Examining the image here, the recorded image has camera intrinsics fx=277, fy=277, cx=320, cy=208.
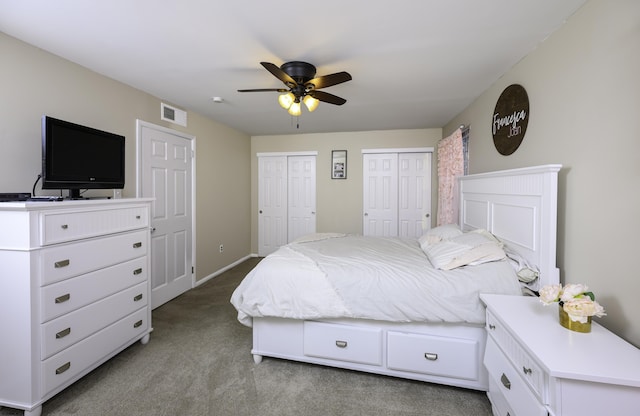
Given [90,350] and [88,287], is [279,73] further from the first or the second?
[90,350]

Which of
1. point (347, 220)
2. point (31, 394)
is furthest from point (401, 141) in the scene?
point (31, 394)

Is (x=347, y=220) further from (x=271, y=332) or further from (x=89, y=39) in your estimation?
(x=89, y=39)

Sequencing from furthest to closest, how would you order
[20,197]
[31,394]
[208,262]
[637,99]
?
[208,262], [20,197], [31,394], [637,99]

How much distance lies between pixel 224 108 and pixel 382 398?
135 inches

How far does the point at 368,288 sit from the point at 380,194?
315cm

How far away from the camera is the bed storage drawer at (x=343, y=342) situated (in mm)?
1946

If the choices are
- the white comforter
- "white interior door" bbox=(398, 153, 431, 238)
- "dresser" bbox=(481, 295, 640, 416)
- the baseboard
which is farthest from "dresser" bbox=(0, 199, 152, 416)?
"white interior door" bbox=(398, 153, 431, 238)

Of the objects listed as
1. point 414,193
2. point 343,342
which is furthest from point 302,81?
point 414,193

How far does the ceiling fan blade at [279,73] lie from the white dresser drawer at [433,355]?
201 centimetres

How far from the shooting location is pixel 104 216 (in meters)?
2.00

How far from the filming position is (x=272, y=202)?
17.5 ft

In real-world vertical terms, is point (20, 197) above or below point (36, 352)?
above

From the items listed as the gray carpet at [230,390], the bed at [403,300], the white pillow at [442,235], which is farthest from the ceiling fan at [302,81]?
the gray carpet at [230,390]

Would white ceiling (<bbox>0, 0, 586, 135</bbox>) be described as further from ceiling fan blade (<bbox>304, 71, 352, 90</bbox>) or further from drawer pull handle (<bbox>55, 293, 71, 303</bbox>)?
drawer pull handle (<bbox>55, 293, 71, 303</bbox>)
